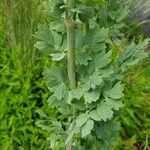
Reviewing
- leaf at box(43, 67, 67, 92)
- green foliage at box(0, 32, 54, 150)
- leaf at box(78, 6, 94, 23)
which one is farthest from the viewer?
green foliage at box(0, 32, 54, 150)

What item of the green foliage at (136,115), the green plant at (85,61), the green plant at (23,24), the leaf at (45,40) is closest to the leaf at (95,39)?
the green plant at (85,61)

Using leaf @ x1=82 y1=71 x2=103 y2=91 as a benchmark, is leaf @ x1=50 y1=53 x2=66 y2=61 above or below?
above

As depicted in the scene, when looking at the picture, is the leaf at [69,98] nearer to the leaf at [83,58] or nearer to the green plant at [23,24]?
the leaf at [83,58]

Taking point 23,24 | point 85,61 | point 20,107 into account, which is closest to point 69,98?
point 85,61

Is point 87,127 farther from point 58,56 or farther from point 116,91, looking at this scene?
point 58,56

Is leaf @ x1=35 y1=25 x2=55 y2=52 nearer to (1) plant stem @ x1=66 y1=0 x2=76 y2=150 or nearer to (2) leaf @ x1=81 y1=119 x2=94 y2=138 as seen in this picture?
(1) plant stem @ x1=66 y1=0 x2=76 y2=150

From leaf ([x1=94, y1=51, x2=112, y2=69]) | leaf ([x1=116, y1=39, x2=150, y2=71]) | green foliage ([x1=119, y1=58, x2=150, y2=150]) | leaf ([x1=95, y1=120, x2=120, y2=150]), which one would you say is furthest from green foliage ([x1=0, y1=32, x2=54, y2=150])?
leaf ([x1=94, y1=51, x2=112, y2=69])
